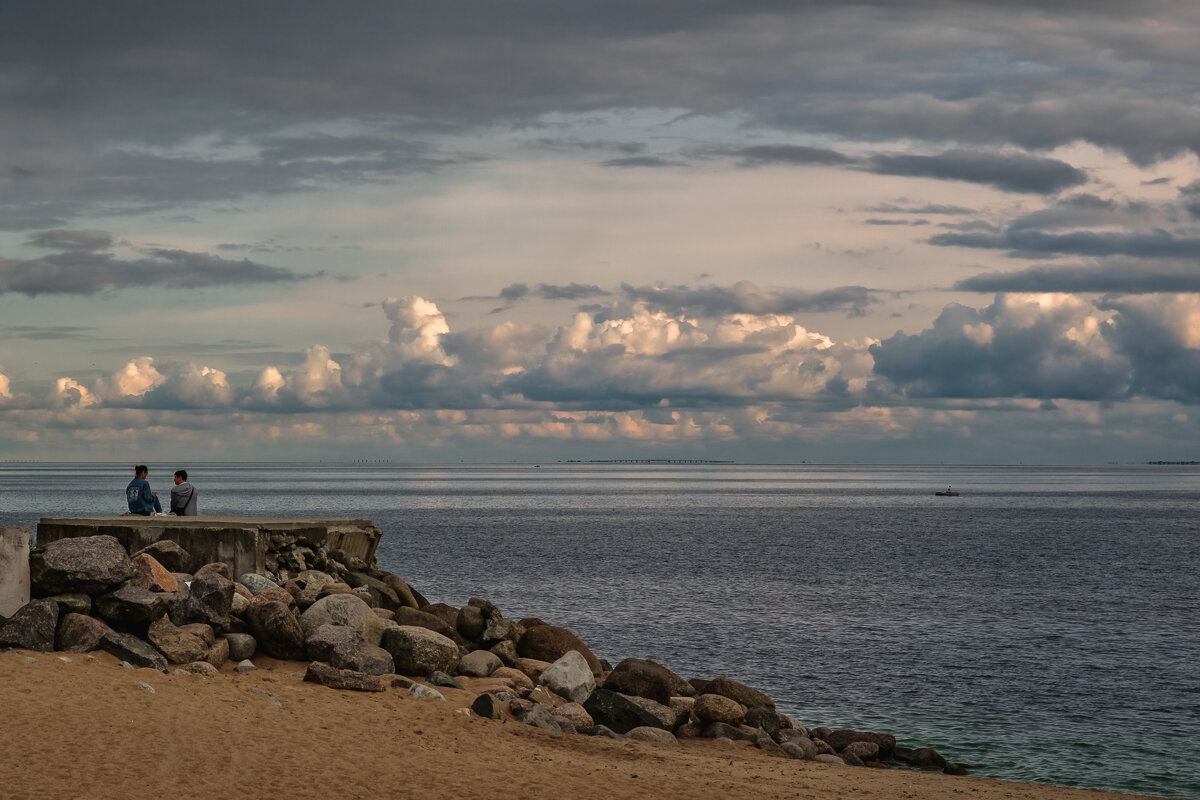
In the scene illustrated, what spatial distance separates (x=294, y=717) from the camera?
1708 centimetres

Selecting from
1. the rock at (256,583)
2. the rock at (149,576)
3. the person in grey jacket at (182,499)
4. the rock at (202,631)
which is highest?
the person in grey jacket at (182,499)

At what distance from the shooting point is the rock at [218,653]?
63.3 feet

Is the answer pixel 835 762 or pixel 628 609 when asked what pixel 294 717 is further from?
pixel 628 609

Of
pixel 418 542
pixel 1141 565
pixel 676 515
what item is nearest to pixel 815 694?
pixel 1141 565

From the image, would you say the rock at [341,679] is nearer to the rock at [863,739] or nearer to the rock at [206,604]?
the rock at [206,604]

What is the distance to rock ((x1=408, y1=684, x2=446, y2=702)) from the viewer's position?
19.2 m

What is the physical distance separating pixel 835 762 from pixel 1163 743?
27.1 ft

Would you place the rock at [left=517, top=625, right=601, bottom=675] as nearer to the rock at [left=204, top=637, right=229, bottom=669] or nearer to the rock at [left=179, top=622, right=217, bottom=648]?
the rock at [left=204, top=637, right=229, bottom=669]

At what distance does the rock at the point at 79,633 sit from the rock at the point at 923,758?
48.3 feet

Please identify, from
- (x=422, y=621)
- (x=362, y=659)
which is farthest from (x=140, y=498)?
(x=362, y=659)

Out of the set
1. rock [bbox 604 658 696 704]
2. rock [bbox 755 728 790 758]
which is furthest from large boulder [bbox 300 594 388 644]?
rock [bbox 755 728 790 758]

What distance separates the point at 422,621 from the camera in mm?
24156

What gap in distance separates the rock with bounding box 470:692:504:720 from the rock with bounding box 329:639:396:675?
6.77 feet

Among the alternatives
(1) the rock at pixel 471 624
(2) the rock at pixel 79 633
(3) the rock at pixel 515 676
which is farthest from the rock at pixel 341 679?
(1) the rock at pixel 471 624
